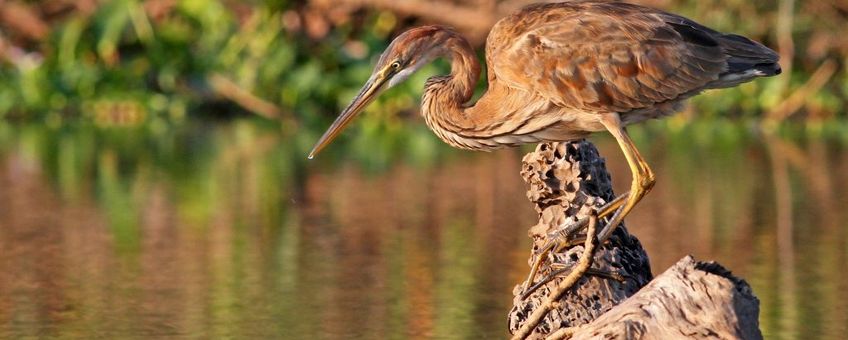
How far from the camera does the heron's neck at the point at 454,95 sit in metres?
8.11

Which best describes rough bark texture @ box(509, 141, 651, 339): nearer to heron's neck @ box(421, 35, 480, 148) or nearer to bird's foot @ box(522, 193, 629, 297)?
bird's foot @ box(522, 193, 629, 297)

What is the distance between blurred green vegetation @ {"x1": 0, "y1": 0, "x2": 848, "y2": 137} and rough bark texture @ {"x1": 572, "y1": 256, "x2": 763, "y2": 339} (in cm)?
1410

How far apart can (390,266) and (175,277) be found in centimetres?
135

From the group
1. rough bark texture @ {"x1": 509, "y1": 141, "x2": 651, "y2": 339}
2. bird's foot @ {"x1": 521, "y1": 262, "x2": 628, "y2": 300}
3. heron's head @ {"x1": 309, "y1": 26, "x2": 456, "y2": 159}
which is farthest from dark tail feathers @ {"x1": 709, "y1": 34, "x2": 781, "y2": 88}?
heron's head @ {"x1": 309, "y1": 26, "x2": 456, "y2": 159}

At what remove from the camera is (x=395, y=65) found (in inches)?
324

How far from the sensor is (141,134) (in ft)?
64.3

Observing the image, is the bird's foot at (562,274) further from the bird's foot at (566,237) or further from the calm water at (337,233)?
the calm water at (337,233)

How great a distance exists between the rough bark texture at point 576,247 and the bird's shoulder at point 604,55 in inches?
10.5

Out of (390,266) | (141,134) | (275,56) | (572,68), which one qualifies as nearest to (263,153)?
(141,134)

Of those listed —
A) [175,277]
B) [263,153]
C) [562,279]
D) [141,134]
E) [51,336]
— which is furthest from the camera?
[141,134]

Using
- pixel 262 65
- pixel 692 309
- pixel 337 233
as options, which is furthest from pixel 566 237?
pixel 262 65

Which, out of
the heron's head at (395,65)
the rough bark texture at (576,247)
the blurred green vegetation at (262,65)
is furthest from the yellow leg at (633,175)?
the blurred green vegetation at (262,65)

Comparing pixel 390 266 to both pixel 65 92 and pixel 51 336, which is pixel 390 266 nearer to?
pixel 51 336

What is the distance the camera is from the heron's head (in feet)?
26.9
